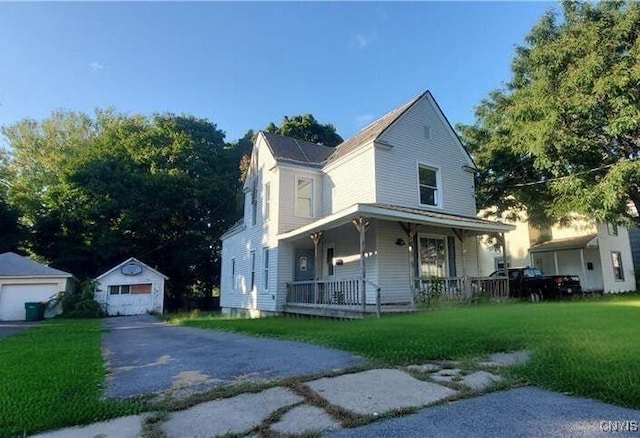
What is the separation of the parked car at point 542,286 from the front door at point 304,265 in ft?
26.4

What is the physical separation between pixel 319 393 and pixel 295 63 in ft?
52.8

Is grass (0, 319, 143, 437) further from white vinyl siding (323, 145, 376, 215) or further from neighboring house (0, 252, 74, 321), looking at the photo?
neighboring house (0, 252, 74, 321)

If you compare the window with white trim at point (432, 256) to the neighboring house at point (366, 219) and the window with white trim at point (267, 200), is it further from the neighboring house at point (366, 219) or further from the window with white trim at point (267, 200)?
the window with white trim at point (267, 200)

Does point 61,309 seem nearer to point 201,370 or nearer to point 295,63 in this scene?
point 295,63

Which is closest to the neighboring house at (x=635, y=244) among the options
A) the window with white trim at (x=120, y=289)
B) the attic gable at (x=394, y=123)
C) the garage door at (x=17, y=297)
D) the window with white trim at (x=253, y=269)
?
the attic gable at (x=394, y=123)

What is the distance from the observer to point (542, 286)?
55.9 feet

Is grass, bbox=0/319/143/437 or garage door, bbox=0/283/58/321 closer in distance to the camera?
grass, bbox=0/319/143/437

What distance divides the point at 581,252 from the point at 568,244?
947 mm

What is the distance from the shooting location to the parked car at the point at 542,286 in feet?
54.7

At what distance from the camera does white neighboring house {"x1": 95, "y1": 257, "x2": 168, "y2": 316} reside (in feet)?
75.9

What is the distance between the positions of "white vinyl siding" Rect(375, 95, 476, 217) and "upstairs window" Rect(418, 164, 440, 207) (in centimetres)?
21

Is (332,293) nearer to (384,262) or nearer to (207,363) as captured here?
(384,262)

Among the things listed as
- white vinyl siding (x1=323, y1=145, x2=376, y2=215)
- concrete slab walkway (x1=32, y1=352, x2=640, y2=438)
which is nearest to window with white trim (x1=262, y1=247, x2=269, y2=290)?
white vinyl siding (x1=323, y1=145, x2=376, y2=215)

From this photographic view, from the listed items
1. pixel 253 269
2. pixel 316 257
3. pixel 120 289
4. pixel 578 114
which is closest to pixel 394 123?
pixel 316 257
